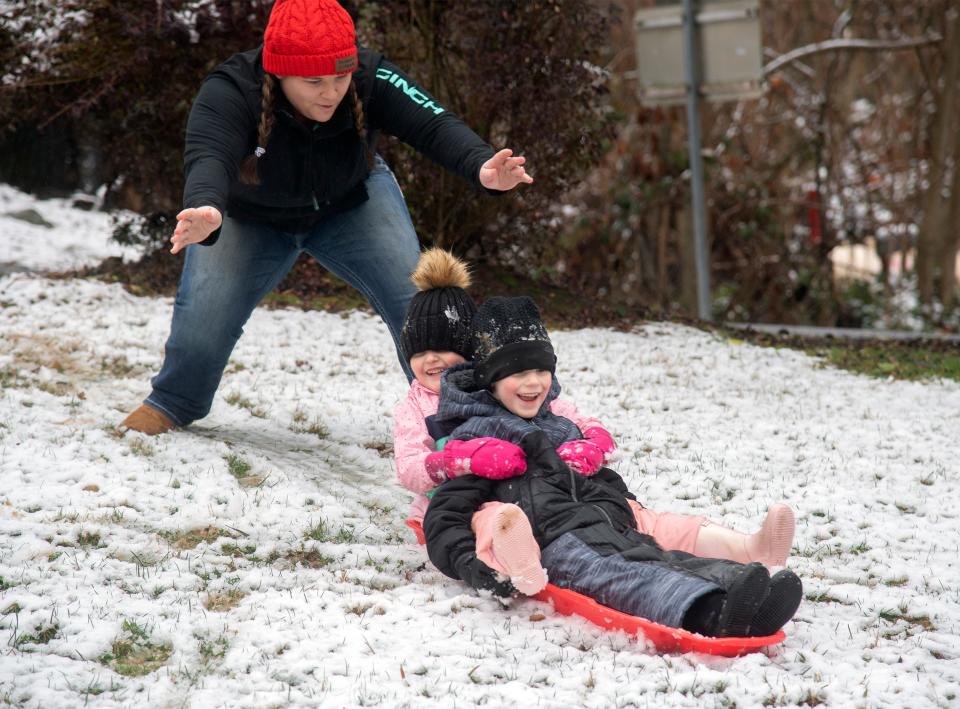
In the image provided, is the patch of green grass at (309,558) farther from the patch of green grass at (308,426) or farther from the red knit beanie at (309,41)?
the red knit beanie at (309,41)

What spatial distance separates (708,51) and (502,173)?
6307 millimetres

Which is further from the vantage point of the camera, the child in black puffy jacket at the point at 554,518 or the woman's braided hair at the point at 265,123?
the woman's braided hair at the point at 265,123

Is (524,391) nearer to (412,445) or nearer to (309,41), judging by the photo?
(412,445)

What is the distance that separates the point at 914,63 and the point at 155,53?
38.1 feet

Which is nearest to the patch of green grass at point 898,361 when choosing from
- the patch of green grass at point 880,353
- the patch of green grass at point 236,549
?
the patch of green grass at point 880,353

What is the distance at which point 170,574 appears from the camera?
360cm

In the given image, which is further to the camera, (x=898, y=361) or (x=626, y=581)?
(x=898, y=361)

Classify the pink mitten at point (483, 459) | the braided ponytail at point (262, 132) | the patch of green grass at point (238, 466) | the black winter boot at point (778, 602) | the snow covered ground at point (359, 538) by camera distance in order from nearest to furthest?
the snow covered ground at point (359, 538)
the black winter boot at point (778, 602)
the pink mitten at point (483, 459)
the braided ponytail at point (262, 132)
the patch of green grass at point (238, 466)

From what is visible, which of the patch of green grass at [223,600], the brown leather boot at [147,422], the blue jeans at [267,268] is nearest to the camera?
the patch of green grass at [223,600]

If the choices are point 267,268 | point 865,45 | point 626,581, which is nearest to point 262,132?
point 267,268

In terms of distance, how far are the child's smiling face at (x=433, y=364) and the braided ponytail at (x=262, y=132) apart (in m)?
1.03

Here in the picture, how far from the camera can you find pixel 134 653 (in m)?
3.05

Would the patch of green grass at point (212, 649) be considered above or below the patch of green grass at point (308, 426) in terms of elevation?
below

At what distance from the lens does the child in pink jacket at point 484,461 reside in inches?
129
